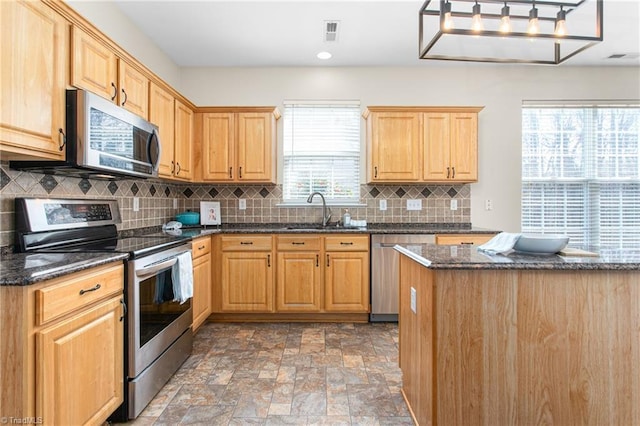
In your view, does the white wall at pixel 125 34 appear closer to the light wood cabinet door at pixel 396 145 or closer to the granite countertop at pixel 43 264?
the granite countertop at pixel 43 264

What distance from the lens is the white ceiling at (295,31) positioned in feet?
9.61

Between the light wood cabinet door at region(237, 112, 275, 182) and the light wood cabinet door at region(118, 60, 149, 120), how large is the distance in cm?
110

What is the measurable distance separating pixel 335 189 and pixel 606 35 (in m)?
3.07

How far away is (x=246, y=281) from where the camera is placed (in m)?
3.55

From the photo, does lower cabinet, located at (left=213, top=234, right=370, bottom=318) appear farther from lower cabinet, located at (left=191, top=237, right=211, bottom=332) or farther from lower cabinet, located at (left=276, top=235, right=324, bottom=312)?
lower cabinet, located at (left=191, top=237, right=211, bottom=332)

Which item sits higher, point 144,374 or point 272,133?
point 272,133

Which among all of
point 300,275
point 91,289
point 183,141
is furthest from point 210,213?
point 91,289

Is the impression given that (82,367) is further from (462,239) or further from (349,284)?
(462,239)

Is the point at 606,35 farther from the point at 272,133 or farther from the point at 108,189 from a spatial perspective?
the point at 108,189

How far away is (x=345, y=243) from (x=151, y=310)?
1.92m

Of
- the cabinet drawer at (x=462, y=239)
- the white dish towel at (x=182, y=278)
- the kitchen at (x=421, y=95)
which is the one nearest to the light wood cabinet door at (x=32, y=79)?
the white dish towel at (x=182, y=278)

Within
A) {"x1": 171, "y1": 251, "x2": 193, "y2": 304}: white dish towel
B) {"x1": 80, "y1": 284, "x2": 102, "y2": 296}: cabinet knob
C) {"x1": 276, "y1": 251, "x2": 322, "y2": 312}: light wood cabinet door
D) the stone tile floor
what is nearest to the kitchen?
{"x1": 276, "y1": 251, "x2": 322, "y2": 312}: light wood cabinet door

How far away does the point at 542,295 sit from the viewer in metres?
1.52

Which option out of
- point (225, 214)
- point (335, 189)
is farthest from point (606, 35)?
point (225, 214)
